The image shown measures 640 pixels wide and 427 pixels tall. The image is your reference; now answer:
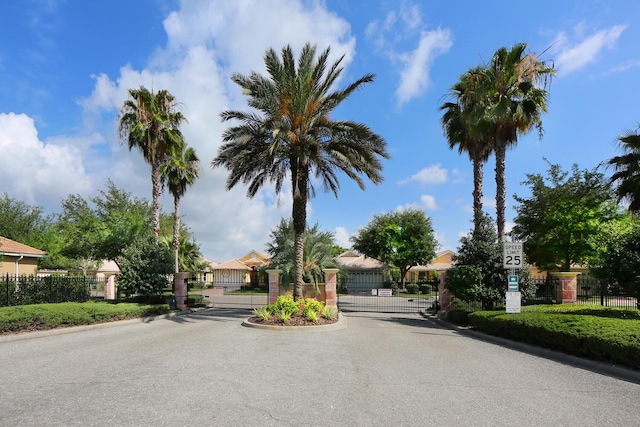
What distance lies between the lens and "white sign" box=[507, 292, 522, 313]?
1384 centimetres

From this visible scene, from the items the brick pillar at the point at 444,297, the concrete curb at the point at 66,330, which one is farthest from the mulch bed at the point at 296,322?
the brick pillar at the point at 444,297

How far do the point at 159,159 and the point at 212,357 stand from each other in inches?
697

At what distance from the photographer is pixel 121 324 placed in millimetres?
16609

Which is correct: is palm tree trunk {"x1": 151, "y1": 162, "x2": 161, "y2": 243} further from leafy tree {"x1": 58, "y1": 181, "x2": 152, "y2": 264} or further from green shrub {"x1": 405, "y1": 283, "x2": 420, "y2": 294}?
green shrub {"x1": 405, "y1": 283, "x2": 420, "y2": 294}

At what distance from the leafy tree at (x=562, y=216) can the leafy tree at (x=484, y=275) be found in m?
11.3

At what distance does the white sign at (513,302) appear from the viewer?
13836 mm

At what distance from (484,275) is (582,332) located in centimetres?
770

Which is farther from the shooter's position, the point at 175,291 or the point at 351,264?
the point at 351,264

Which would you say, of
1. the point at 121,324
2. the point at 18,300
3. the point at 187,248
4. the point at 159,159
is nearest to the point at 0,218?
the point at 187,248

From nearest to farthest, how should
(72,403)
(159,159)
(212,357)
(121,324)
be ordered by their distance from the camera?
(72,403) → (212,357) → (121,324) → (159,159)

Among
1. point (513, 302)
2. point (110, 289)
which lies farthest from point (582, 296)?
point (110, 289)

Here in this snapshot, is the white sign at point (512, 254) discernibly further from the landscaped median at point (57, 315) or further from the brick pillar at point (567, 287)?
the landscaped median at point (57, 315)

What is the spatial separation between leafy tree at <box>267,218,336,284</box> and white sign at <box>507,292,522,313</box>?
16.1 meters

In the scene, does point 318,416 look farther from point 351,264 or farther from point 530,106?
point 351,264
